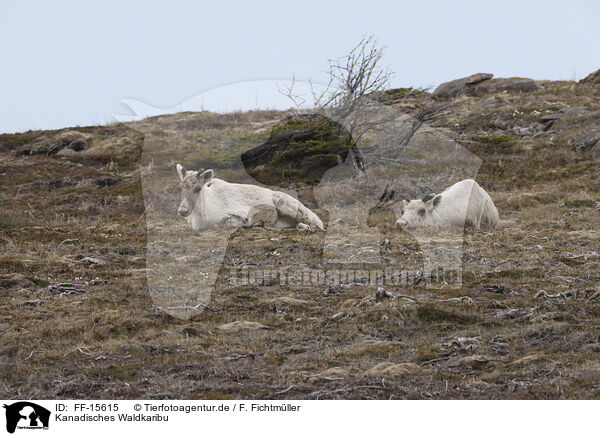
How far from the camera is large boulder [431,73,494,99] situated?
43.8 meters

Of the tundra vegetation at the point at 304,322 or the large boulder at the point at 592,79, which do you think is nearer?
the tundra vegetation at the point at 304,322

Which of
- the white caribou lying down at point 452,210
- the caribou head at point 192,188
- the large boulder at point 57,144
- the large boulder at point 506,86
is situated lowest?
the white caribou lying down at point 452,210

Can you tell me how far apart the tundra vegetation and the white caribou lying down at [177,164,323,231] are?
37.2 inches

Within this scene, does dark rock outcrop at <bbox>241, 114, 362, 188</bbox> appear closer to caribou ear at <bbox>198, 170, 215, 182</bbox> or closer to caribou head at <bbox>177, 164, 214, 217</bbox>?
caribou ear at <bbox>198, 170, 215, 182</bbox>

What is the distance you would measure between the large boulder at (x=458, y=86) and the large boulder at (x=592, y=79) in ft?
22.3

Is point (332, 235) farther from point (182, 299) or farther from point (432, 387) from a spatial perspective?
point (432, 387)

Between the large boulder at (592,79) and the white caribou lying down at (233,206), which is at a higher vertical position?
the large boulder at (592,79)

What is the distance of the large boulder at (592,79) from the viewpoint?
4003 centimetres

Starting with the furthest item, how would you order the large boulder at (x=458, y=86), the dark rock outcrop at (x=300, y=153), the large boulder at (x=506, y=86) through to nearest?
the large boulder at (x=458, y=86) < the large boulder at (x=506, y=86) < the dark rock outcrop at (x=300, y=153)

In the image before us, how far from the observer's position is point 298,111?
3027cm

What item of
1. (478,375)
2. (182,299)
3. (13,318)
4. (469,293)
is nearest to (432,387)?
(478,375)

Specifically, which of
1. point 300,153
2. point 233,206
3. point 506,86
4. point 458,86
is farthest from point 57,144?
point 506,86
